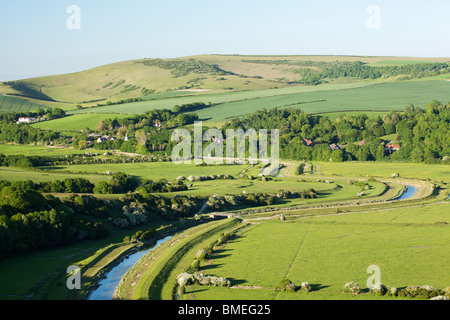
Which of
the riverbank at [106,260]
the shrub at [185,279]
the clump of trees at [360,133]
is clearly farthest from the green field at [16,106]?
the shrub at [185,279]

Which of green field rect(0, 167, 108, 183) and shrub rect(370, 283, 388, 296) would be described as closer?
shrub rect(370, 283, 388, 296)

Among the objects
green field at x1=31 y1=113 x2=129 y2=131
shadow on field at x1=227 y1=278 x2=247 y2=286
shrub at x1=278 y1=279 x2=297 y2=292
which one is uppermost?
green field at x1=31 y1=113 x2=129 y2=131

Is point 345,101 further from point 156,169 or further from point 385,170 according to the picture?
point 156,169

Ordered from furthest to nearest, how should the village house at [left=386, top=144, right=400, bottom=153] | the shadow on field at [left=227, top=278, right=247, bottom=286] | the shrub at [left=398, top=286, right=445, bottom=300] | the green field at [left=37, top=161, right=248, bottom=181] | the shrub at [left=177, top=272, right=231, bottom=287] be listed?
the village house at [left=386, top=144, right=400, bottom=153]
the green field at [left=37, top=161, right=248, bottom=181]
the shadow on field at [left=227, top=278, right=247, bottom=286]
the shrub at [left=177, top=272, right=231, bottom=287]
the shrub at [left=398, top=286, right=445, bottom=300]

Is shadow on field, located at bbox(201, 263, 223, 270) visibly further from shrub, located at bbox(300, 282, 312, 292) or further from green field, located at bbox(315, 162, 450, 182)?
green field, located at bbox(315, 162, 450, 182)

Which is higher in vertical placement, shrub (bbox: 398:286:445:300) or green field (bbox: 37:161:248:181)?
shrub (bbox: 398:286:445:300)

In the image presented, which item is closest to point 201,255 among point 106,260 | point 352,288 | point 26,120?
point 106,260

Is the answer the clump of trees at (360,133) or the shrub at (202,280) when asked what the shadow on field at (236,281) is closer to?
the shrub at (202,280)

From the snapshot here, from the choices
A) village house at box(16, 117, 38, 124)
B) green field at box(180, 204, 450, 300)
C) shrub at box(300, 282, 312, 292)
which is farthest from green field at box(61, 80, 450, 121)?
shrub at box(300, 282, 312, 292)

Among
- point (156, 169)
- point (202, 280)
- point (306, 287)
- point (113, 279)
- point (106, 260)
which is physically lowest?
point (156, 169)
